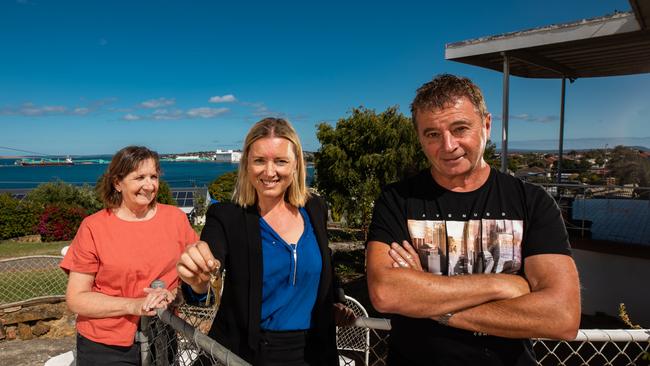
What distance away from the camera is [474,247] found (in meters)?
1.60

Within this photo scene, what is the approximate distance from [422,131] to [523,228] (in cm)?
54

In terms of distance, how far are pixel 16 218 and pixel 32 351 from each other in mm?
17539

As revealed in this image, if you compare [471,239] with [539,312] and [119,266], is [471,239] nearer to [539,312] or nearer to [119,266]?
[539,312]

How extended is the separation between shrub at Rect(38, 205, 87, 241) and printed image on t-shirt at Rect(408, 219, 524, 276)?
19.8 meters

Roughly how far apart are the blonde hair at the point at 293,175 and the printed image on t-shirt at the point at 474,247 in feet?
2.24

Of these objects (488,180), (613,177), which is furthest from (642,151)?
(488,180)

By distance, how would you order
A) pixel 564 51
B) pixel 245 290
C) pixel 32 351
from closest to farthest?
pixel 245 290, pixel 32 351, pixel 564 51

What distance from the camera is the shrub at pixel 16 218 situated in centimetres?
1828

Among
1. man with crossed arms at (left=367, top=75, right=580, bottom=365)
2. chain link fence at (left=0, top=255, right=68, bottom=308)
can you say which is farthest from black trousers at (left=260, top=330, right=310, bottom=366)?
chain link fence at (left=0, top=255, right=68, bottom=308)

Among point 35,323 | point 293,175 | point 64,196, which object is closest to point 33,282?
point 35,323

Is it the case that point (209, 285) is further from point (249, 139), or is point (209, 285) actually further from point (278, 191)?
point (249, 139)

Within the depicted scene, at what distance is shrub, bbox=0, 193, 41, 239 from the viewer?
18.3 meters

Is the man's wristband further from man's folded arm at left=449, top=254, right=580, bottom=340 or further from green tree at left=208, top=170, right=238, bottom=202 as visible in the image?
green tree at left=208, top=170, right=238, bottom=202

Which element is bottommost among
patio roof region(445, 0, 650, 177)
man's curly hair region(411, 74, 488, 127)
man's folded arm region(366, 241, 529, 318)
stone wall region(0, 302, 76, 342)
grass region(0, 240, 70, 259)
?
grass region(0, 240, 70, 259)
